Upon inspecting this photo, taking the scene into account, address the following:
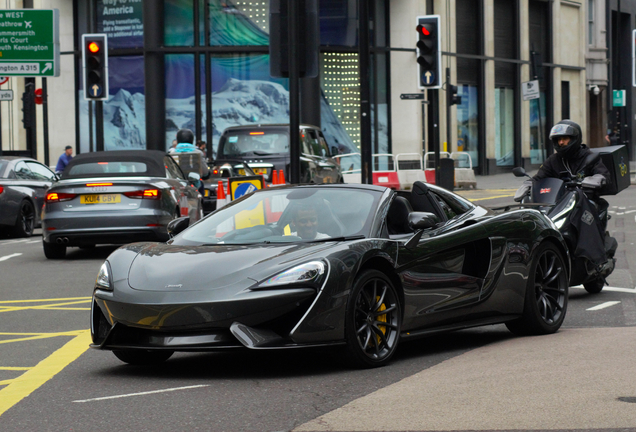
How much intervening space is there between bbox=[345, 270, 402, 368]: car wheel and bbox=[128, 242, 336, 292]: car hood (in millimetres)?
329

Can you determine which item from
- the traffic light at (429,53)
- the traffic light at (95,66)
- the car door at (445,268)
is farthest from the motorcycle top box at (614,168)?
the traffic light at (95,66)

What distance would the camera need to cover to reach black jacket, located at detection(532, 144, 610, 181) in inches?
424

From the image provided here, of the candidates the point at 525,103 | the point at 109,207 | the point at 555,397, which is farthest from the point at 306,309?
the point at 525,103

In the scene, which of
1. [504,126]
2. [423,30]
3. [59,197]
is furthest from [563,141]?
[504,126]

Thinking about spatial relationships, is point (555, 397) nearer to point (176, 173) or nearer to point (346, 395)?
point (346, 395)

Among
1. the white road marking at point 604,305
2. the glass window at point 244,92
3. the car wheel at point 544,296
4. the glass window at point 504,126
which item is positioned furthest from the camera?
the glass window at point 504,126

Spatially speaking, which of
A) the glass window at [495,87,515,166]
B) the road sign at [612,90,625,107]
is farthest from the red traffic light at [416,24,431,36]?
the road sign at [612,90,625,107]

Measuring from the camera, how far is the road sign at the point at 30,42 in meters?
25.8

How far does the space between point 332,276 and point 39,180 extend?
14723 millimetres

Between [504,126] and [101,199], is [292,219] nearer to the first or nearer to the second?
[101,199]

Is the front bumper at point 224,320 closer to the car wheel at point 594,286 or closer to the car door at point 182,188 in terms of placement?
the car wheel at point 594,286

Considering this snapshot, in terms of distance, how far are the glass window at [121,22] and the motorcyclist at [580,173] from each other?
87.1ft

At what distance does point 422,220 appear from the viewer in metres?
6.89

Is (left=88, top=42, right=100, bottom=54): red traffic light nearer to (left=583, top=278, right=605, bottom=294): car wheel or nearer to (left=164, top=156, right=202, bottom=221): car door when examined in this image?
(left=164, top=156, right=202, bottom=221): car door
